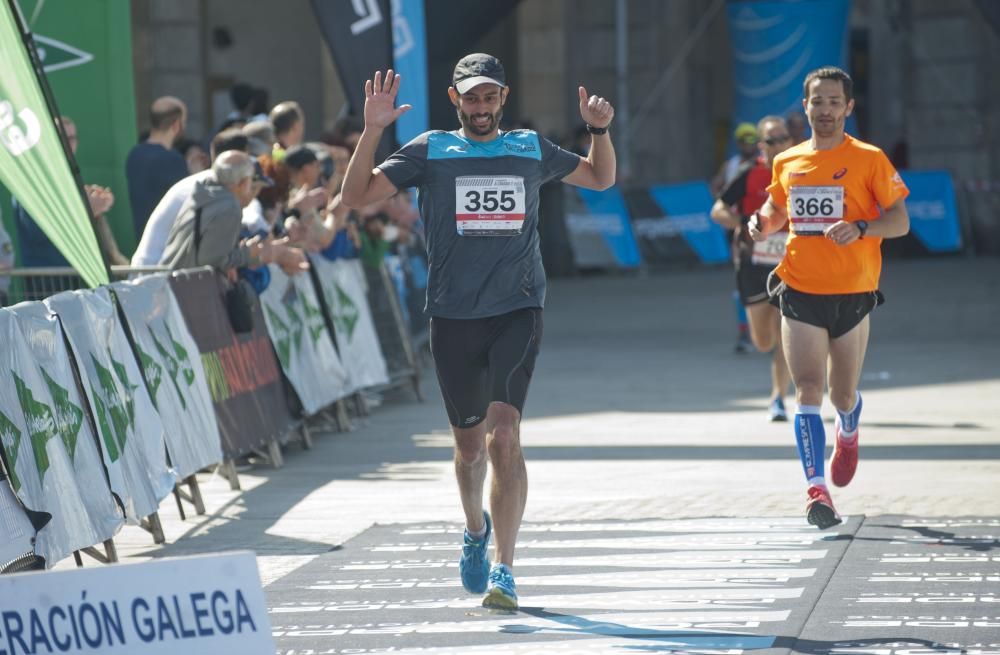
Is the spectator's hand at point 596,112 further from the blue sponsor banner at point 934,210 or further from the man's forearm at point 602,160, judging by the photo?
the blue sponsor banner at point 934,210

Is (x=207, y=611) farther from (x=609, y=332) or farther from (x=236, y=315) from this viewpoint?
(x=609, y=332)

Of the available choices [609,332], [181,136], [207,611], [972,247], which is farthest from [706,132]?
[207,611]

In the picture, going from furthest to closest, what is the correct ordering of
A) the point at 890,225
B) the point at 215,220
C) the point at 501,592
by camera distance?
the point at 215,220 < the point at 890,225 < the point at 501,592

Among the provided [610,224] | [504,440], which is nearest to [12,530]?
[504,440]

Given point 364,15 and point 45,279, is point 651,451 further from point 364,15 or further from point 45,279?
point 364,15

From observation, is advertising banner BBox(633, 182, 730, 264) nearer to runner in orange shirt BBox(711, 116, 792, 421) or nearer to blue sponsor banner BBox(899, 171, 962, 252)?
blue sponsor banner BBox(899, 171, 962, 252)

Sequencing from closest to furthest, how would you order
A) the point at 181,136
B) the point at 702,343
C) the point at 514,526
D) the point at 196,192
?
the point at 514,526 → the point at 196,192 → the point at 181,136 → the point at 702,343

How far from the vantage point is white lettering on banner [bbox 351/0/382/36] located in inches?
592

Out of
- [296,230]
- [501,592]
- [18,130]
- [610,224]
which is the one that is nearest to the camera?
[501,592]

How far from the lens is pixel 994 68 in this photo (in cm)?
3116

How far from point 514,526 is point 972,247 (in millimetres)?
22064

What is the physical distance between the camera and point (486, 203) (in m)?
7.33

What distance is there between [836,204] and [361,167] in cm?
253

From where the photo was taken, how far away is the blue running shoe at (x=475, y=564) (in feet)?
24.4
